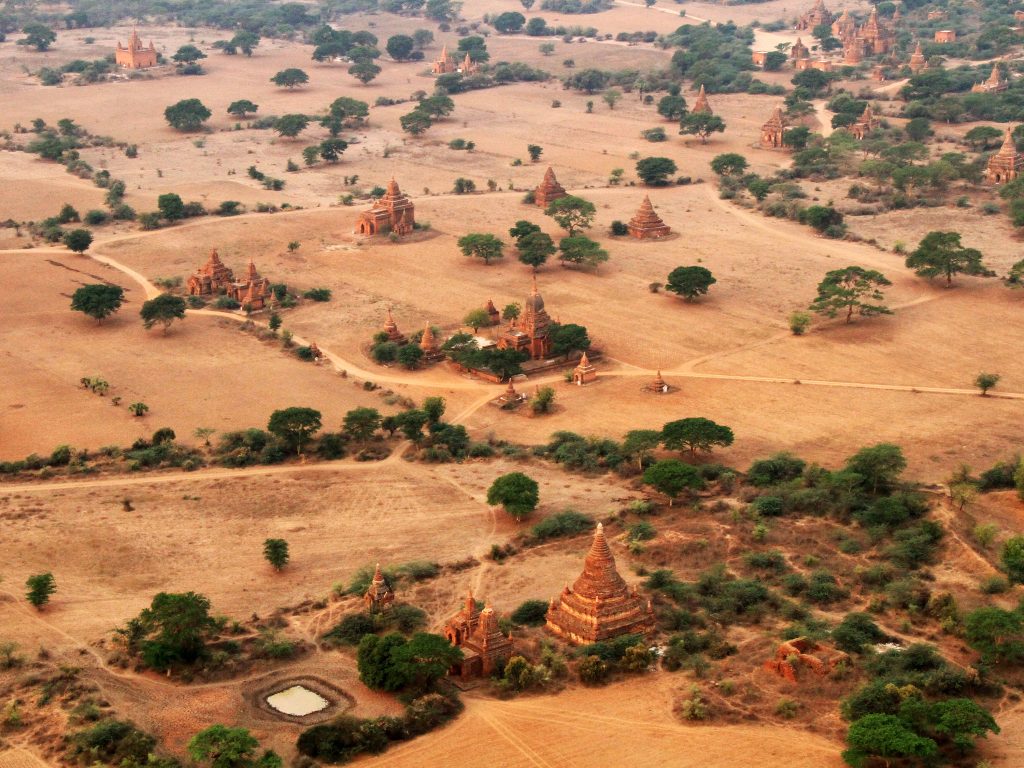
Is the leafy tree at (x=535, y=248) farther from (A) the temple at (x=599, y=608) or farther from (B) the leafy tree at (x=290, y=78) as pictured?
(B) the leafy tree at (x=290, y=78)

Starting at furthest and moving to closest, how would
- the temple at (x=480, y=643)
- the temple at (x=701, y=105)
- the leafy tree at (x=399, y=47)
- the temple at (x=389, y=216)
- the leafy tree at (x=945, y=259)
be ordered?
the leafy tree at (x=399, y=47) < the temple at (x=701, y=105) < the temple at (x=389, y=216) < the leafy tree at (x=945, y=259) < the temple at (x=480, y=643)

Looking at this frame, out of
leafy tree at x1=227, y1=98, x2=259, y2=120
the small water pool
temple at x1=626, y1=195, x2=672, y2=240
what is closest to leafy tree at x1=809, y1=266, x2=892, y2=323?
temple at x1=626, y1=195, x2=672, y2=240

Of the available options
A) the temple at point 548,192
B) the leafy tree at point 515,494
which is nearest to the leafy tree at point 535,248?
the temple at point 548,192

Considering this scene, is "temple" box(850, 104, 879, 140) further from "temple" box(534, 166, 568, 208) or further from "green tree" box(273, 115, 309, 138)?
"green tree" box(273, 115, 309, 138)

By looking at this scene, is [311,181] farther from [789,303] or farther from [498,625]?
[498,625]

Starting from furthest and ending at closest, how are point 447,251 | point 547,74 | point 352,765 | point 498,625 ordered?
point 547,74, point 447,251, point 498,625, point 352,765

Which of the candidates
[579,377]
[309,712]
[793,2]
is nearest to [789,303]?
[579,377]

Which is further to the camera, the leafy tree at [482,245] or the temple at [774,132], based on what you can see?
the temple at [774,132]
